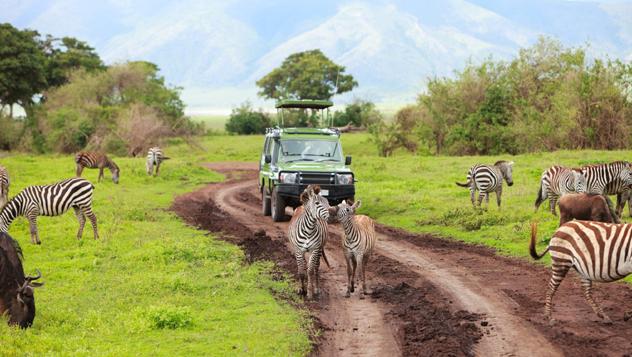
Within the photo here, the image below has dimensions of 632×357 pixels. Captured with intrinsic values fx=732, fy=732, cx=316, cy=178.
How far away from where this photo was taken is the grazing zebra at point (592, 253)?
35.3ft

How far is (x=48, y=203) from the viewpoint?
19.0 m


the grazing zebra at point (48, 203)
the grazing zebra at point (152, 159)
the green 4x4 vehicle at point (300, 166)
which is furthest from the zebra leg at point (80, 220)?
the grazing zebra at point (152, 159)

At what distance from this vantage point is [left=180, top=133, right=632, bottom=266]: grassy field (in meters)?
19.4

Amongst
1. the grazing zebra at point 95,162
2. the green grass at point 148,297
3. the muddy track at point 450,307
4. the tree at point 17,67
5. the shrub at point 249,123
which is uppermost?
the tree at point 17,67

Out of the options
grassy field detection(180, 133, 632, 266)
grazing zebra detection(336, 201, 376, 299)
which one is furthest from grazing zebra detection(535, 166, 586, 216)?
grazing zebra detection(336, 201, 376, 299)

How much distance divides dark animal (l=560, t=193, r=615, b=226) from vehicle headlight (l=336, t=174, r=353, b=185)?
273 inches

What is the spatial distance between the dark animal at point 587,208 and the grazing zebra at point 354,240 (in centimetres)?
576

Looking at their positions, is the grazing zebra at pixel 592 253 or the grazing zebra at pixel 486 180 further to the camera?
the grazing zebra at pixel 486 180

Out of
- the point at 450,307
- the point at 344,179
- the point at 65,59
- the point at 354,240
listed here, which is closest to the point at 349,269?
the point at 354,240

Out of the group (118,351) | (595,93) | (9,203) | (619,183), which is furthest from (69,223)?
(595,93)

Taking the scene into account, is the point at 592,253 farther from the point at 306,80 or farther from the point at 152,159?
the point at 306,80

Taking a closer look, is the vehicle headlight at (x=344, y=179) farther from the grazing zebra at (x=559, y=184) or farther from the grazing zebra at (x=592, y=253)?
the grazing zebra at (x=592, y=253)

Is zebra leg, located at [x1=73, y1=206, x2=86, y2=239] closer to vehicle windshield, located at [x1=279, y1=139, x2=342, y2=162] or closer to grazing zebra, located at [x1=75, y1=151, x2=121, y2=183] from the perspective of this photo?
vehicle windshield, located at [x1=279, y1=139, x2=342, y2=162]

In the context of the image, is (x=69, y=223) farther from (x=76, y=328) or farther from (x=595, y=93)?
(x=595, y=93)
